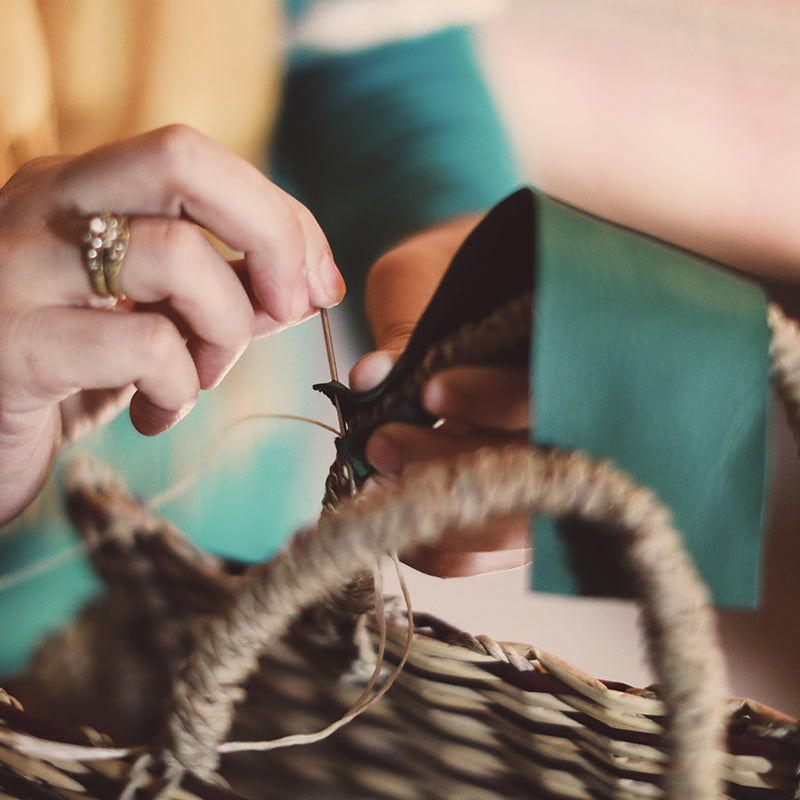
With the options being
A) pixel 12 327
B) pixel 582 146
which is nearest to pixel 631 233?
pixel 12 327

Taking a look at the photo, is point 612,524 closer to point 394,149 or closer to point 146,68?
point 394,149

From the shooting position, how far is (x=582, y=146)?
95 centimetres

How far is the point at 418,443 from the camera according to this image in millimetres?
287

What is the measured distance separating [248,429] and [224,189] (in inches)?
16.7

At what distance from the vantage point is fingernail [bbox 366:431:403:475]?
11.7 inches

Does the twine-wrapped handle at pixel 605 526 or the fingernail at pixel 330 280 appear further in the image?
the fingernail at pixel 330 280

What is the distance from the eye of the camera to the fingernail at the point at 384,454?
30 cm

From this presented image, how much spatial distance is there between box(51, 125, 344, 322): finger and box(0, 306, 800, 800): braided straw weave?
134 millimetres

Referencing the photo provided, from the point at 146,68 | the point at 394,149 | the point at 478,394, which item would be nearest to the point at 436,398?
the point at 478,394

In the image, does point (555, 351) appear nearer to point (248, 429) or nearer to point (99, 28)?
point (248, 429)

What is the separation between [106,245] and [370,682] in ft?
0.77

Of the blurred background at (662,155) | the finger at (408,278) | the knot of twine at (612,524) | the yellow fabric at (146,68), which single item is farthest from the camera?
the blurred background at (662,155)

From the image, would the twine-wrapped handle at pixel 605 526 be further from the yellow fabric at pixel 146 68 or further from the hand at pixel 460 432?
the yellow fabric at pixel 146 68

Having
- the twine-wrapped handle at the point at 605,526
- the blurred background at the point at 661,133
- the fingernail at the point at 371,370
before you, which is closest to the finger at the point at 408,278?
the fingernail at the point at 371,370
